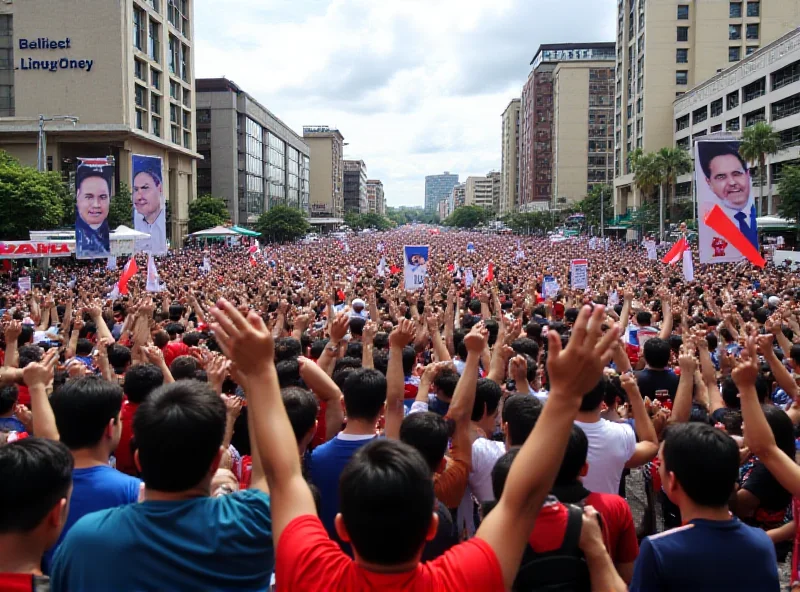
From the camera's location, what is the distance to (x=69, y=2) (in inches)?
1949

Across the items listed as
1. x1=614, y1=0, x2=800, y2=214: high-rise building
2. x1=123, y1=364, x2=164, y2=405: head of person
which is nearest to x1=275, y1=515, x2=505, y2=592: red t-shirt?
x1=123, y1=364, x2=164, y2=405: head of person

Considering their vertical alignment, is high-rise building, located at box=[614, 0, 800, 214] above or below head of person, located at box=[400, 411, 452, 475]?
above

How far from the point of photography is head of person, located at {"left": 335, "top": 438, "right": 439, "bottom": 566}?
1761 millimetres

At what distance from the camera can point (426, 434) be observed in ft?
10.2

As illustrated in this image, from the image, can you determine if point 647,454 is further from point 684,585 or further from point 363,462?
point 363,462

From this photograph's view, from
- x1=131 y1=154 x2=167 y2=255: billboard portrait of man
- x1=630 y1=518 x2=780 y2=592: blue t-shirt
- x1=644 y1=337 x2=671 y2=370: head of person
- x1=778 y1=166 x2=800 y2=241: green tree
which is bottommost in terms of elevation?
x1=630 y1=518 x2=780 y2=592: blue t-shirt

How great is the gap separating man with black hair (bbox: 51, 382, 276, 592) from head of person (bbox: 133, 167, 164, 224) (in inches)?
605

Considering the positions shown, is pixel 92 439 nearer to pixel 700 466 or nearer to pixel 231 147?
pixel 700 466

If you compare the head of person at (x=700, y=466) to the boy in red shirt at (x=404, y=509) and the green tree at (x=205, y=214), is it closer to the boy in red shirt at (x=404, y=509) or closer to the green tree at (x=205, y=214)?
the boy in red shirt at (x=404, y=509)

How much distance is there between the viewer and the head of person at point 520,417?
10.6 feet

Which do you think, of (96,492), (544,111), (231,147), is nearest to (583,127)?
(544,111)

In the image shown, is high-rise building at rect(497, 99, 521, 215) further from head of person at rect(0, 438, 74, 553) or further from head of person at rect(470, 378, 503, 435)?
head of person at rect(0, 438, 74, 553)

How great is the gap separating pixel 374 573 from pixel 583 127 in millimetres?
117667

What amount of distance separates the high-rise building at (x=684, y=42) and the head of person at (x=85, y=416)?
7236cm
